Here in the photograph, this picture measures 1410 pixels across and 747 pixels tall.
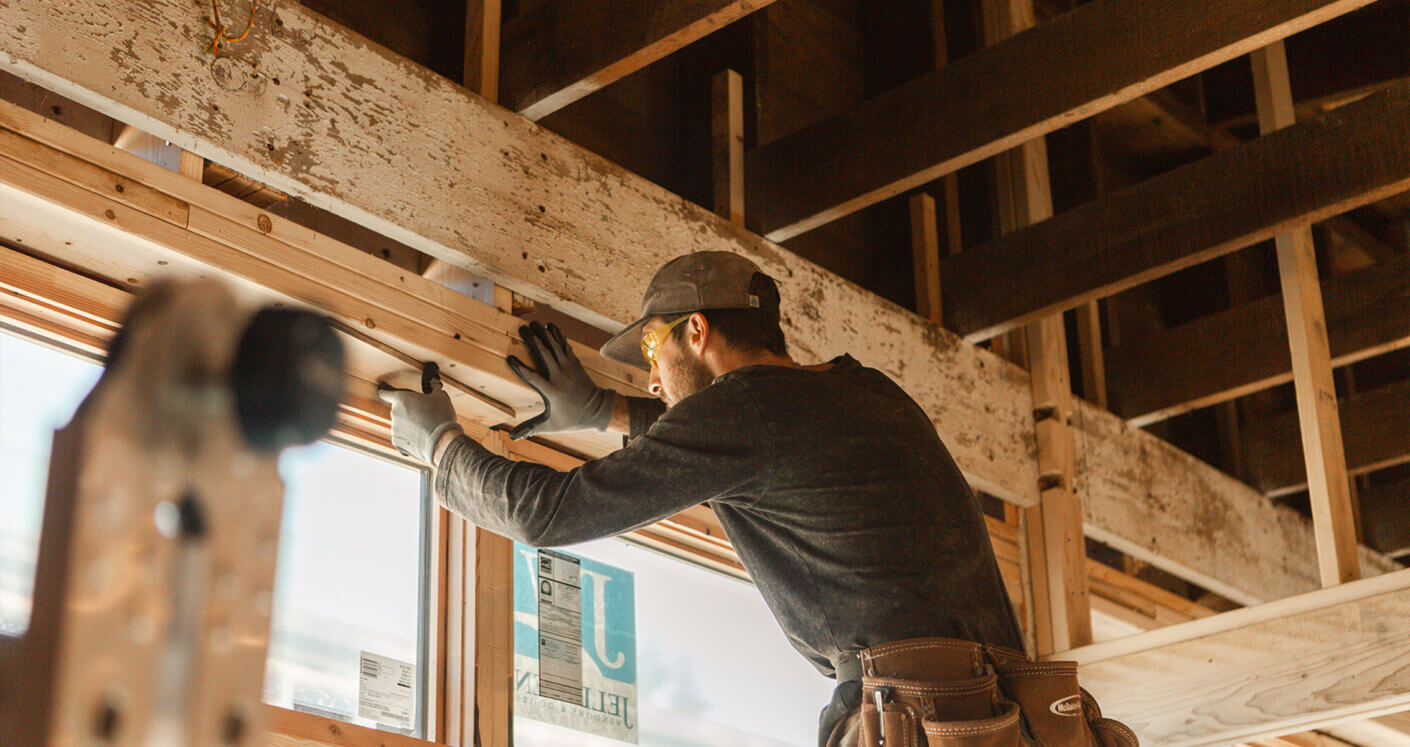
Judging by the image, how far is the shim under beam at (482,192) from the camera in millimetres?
Result: 2180

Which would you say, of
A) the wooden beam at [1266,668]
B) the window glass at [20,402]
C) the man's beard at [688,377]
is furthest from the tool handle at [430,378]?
the wooden beam at [1266,668]

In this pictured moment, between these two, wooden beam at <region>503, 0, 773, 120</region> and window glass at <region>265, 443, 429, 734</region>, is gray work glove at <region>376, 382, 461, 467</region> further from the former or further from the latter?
wooden beam at <region>503, 0, 773, 120</region>

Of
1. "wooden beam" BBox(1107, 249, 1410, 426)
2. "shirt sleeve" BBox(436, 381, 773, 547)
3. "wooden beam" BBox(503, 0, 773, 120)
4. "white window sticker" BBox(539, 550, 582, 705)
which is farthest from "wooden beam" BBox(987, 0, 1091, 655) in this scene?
"shirt sleeve" BBox(436, 381, 773, 547)

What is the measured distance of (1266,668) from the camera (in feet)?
10.5

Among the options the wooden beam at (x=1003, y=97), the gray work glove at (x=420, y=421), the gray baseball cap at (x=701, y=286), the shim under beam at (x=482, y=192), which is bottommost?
the gray work glove at (x=420, y=421)

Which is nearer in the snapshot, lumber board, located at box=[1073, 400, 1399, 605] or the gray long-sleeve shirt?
the gray long-sleeve shirt

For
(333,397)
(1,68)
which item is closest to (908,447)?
(1,68)

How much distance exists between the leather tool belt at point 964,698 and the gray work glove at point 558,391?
2.62 feet

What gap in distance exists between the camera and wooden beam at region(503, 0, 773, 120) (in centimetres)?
269

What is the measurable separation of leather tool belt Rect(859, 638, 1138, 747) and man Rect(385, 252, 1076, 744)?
33 mm

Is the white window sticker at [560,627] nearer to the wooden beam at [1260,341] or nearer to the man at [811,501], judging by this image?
the man at [811,501]

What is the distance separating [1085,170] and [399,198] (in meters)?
2.99

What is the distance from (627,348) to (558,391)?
0.57 ft

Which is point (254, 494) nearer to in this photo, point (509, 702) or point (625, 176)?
point (509, 702)
